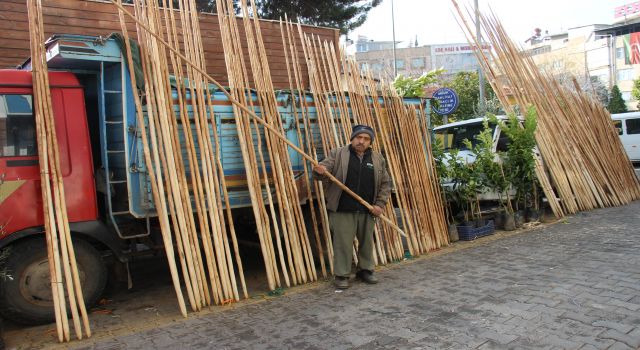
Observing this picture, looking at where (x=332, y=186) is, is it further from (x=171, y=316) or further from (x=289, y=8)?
(x=289, y=8)

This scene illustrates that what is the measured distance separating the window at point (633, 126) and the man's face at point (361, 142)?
14.2 meters

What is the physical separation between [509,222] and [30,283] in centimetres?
628

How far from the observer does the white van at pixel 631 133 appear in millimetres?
15328

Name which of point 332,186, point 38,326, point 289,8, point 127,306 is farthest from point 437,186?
point 289,8

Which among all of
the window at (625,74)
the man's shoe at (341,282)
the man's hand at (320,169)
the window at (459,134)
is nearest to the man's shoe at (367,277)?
the man's shoe at (341,282)

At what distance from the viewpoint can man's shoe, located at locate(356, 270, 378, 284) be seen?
494cm

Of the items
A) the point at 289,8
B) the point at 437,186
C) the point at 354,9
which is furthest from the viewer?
the point at 354,9

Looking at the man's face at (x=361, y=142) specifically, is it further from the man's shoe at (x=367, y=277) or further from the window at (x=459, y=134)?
the window at (x=459, y=134)

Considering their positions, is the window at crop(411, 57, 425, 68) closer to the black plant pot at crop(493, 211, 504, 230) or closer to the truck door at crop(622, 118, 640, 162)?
the truck door at crop(622, 118, 640, 162)

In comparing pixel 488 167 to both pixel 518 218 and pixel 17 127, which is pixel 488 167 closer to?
pixel 518 218

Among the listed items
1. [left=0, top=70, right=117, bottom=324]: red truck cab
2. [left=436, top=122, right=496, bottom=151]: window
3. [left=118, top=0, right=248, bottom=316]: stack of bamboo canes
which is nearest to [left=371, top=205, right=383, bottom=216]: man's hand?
[left=118, top=0, right=248, bottom=316]: stack of bamboo canes

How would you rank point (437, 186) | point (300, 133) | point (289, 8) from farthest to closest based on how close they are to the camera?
point (289, 8) → point (437, 186) → point (300, 133)

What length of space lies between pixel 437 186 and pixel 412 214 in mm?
679

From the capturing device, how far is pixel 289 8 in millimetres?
10320
